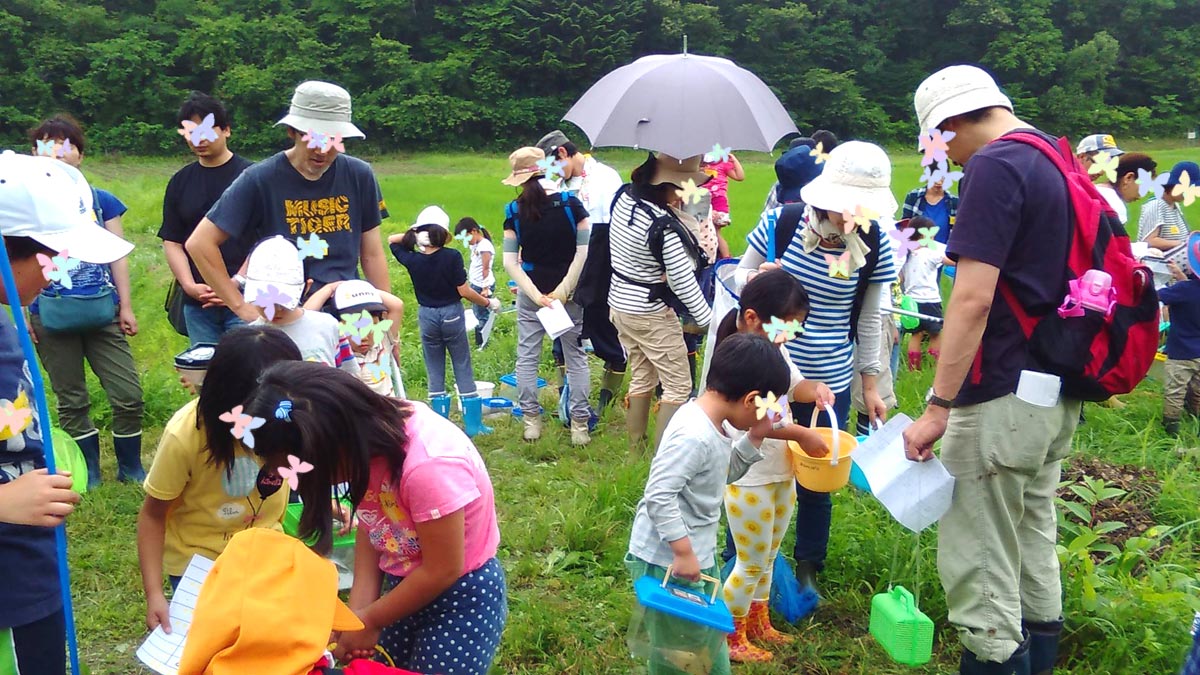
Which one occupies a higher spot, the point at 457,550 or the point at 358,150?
the point at 457,550

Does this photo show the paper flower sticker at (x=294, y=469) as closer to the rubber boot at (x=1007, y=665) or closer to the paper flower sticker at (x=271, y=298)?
the paper flower sticker at (x=271, y=298)

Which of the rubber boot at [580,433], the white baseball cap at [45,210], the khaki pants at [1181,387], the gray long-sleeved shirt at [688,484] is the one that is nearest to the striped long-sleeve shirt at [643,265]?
the rubber boot at [580,433]

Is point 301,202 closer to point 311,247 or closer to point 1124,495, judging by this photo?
point 311,247

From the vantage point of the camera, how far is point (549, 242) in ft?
15.6

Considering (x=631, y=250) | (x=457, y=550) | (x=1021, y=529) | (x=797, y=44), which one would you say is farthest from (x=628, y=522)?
(x=797, y=44)

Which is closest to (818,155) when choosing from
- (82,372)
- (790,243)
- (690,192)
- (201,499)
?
(690,192)

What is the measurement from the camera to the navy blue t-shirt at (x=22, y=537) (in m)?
1.66

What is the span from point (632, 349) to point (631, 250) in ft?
1.60

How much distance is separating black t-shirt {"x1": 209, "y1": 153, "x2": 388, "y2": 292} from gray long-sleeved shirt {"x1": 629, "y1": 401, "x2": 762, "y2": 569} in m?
1.61

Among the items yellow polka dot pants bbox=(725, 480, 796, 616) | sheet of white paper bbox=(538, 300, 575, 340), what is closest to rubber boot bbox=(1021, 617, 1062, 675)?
yellow polka dot pants bbox=(725, 480, 796, 616)

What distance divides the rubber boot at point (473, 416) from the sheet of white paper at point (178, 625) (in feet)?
9.48

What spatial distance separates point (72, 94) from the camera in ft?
82.0

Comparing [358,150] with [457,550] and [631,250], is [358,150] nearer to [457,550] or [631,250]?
[631,250]

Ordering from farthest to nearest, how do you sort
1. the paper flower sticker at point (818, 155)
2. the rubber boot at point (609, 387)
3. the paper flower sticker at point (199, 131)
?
the rubber boot at point (609, 387)
the paper flower sticker at point (199, 131)
the paper flower sticker at point (818, 155)
